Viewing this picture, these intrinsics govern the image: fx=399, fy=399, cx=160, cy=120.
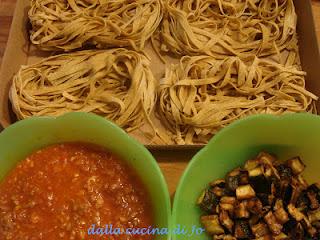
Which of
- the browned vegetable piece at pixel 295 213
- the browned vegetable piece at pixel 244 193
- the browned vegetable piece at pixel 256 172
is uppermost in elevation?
the browned vegetable piece at pixel 256 172

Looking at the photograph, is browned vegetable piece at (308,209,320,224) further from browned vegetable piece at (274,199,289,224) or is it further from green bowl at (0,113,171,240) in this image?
green bowl at (0,113,171,240)

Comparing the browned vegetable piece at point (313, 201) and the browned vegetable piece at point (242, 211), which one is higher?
the browned vegetable piece at point (313, 201)

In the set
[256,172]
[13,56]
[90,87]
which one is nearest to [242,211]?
[256,172]

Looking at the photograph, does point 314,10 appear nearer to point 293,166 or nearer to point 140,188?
point 293,166

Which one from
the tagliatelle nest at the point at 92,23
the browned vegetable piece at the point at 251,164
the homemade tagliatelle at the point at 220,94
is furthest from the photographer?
the tagliatelle nest at the point at 92,23

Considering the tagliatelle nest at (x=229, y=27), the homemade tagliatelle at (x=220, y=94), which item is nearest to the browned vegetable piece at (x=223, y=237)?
the homemade tagliatelle at (x=220, y=94)

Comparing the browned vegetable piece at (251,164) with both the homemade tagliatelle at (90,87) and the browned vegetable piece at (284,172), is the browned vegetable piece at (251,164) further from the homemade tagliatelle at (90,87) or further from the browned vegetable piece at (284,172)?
the homemade tagliatelle at (90,87)

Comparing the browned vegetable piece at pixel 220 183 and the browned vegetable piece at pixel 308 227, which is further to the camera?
the browned vegetable piece at pixel 220 183

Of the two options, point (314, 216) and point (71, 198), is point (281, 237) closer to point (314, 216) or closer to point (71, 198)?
point (314, 216)
